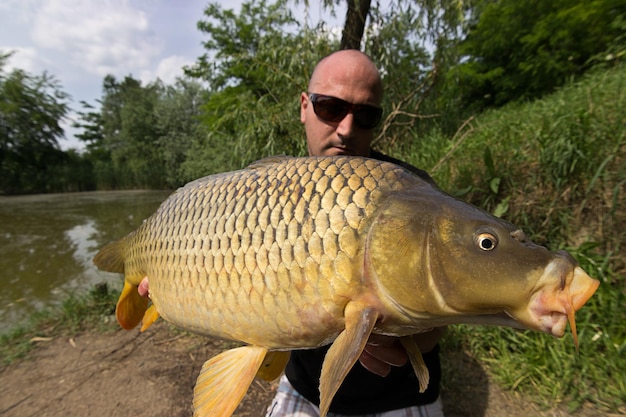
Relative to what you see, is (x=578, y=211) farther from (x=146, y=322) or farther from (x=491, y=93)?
(x=491, y=93)

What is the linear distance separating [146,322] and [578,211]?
205cm

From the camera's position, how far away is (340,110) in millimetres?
1227

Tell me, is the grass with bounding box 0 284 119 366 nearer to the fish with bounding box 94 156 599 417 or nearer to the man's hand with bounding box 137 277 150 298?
the man's hand with bounding box 137 277 150 298

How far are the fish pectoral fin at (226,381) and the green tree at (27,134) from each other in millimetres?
20955

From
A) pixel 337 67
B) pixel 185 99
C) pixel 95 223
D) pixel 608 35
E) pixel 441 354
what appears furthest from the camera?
pixel 185 99

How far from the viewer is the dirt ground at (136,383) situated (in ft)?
4.93

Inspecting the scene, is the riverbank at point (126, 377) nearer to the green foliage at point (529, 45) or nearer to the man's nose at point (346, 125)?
the man's nose at point (346, 125)

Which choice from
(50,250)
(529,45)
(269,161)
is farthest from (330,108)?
(50,250)

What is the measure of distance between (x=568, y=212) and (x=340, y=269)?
5.79ft

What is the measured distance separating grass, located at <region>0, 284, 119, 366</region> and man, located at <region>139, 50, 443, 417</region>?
176 cm

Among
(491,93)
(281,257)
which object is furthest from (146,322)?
(491,93)

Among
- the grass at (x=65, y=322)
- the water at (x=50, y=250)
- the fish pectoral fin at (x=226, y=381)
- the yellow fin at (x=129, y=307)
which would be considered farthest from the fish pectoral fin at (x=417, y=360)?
the water at (x=50, y=250)

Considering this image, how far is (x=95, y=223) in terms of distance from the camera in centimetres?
819

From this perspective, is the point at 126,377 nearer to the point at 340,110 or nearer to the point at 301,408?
the point at 301,408
